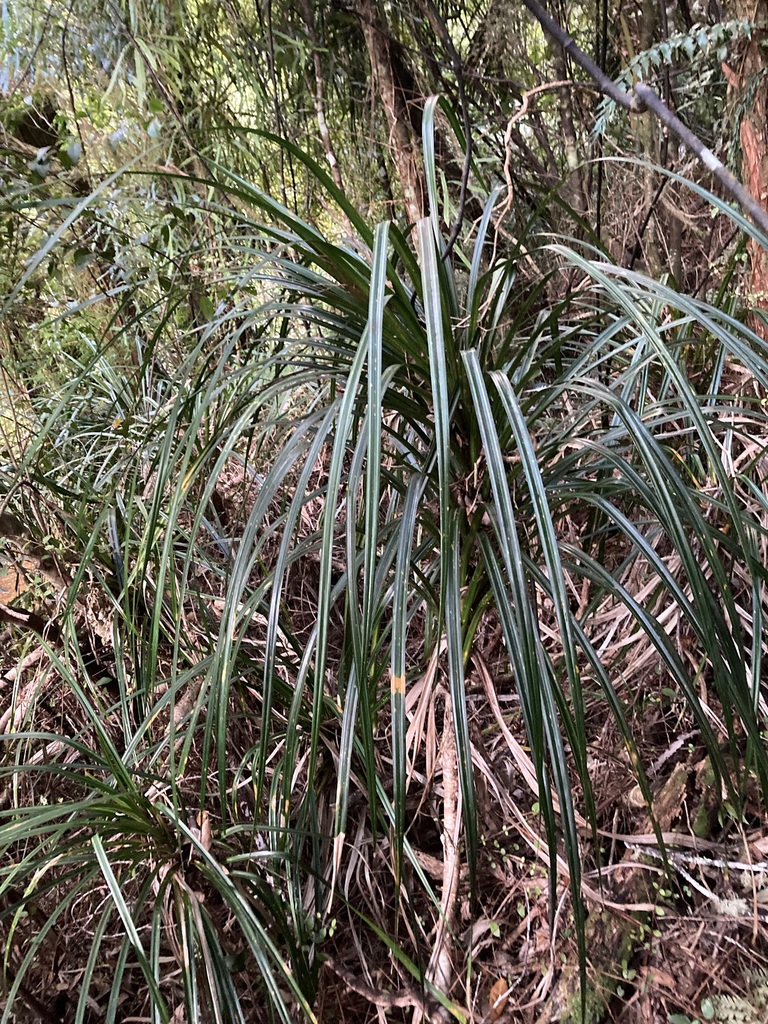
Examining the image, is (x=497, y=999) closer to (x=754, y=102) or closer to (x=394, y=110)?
(x=754, y=102)

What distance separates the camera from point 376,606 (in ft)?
1.71

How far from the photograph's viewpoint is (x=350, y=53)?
1398mm

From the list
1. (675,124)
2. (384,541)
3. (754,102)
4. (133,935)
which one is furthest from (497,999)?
(754,102)

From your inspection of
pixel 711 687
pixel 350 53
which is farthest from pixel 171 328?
pixel 711 687

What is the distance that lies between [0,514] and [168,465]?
22.7 inches

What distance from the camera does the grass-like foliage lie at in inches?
18.9

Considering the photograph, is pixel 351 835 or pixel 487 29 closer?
pixel 351 835

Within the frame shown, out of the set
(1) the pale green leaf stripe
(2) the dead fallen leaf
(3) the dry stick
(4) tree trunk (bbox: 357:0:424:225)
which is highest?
(4) tree trunk (bbox: 357:0:424:225)

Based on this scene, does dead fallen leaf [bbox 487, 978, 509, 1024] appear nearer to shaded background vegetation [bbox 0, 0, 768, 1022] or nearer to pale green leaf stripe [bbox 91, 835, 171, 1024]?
shaded background vegetation [bbox 0, 0, 768, 1022]

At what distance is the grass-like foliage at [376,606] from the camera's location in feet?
1.58

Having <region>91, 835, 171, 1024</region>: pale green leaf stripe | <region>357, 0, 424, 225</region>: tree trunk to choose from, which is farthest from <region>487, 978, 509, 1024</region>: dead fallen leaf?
<region>357, 0, 424, 225</region>: tree trunk

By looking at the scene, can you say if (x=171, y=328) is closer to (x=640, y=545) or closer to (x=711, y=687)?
(x=640, y=545)

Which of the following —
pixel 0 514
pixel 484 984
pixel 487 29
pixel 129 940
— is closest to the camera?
pixel 129 940

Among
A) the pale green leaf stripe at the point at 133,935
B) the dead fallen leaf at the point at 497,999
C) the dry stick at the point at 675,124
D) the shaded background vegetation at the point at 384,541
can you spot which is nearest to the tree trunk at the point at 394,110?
the shaded background vegetation at the point at 384,541
